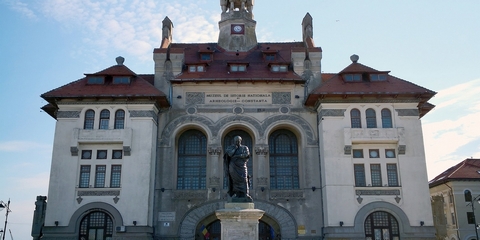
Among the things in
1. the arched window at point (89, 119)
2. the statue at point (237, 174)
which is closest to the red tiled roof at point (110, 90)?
the arched window at point (89, 119)

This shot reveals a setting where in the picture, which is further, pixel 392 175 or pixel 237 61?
pixel 237 61

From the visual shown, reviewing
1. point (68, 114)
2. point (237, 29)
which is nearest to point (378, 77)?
point (237, 29)

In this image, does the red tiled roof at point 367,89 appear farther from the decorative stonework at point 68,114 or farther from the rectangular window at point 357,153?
the decorative stonework at point 68,114

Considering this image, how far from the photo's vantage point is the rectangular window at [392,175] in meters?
29.7

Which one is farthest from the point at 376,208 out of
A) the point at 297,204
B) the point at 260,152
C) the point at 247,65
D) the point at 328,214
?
the point at 247,65

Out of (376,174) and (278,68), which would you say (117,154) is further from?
(376,174)

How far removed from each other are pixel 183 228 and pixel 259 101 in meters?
9.77

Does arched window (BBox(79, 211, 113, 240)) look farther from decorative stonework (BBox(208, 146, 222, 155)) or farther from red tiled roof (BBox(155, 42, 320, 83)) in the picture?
red tiled roof (BBox(155, 42, 320, 83))

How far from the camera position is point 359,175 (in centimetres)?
2989

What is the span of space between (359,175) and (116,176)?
15209mm

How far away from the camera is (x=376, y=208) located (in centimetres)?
2909

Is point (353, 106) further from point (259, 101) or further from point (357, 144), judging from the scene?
point (259, 101)

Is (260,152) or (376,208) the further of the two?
(260,152)

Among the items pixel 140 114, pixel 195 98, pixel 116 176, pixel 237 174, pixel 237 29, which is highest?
pixel 237 29
